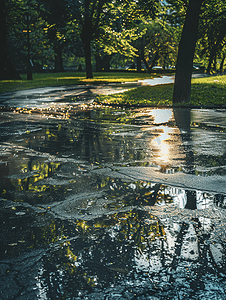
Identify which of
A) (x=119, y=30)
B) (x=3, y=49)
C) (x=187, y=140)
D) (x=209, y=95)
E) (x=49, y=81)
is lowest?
(x=187, y=140)

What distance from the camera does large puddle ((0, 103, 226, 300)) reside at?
3.18m

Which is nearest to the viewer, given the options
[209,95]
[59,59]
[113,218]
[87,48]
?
[113,218]

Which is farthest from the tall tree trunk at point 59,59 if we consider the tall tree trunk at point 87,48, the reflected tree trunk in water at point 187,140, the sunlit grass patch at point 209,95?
the reflected tree trunk in water at point 187,140

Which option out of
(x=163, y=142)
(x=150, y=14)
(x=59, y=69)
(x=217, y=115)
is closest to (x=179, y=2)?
(x=150, y=14)

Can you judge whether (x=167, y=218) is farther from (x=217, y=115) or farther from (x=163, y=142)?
(x=217, y=115)

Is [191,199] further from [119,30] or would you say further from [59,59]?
[59,59]

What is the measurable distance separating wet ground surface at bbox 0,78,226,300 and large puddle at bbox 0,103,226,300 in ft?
0.04

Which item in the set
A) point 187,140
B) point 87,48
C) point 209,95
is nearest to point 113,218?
point 187,140

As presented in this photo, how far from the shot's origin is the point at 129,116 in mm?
14680

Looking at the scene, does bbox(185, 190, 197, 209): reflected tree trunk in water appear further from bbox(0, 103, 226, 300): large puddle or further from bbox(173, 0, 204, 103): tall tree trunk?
bbox(173, 0, 204, 103): tall tree trunk

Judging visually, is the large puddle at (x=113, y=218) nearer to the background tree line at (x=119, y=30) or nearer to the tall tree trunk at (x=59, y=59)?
the background tree line at (x=119, y=30)

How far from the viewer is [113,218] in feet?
14.9

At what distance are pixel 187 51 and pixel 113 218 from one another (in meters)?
14.6

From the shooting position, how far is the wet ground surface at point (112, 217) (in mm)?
3180
